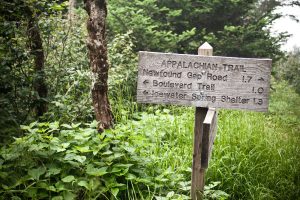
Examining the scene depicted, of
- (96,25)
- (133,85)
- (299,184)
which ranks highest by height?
(96,25)

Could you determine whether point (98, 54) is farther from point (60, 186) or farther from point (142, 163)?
point (60, 186)

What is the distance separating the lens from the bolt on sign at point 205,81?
8.61 feet

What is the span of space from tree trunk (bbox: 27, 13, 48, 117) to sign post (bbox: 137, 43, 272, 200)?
1.76 m

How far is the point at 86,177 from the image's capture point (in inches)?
106

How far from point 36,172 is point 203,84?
159cm

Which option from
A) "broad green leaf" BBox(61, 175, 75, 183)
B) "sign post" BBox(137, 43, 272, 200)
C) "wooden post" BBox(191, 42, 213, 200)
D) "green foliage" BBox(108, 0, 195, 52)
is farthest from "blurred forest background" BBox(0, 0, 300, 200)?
"green foliage" BBox(108, 0, 195, 52)

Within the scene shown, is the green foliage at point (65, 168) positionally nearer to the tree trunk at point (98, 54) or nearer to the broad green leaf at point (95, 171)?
the broad green leaf at point (95, 171)

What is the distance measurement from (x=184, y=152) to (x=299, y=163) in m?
1.40

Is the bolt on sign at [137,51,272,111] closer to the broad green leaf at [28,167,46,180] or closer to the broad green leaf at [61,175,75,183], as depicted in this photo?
the broad green leaf at [61,175,75,183]

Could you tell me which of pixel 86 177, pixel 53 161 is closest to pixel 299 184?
pixel 86 177

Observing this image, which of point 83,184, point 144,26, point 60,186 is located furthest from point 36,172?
point 144,26

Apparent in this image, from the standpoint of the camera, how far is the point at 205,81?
8.80 feet

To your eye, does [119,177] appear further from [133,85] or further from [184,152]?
[133,85]

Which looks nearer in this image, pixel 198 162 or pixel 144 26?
pixel 198 162
